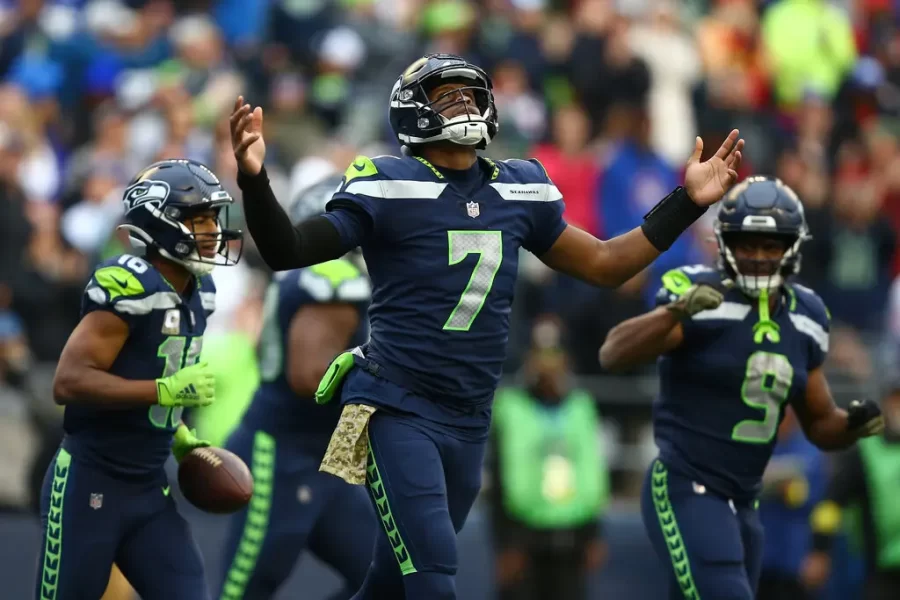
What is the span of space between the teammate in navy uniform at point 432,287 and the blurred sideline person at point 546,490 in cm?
410

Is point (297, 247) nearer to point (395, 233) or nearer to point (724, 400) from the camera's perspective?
point (395, 233)

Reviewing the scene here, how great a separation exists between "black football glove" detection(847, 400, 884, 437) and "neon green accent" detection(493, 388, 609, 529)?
3.32 meters

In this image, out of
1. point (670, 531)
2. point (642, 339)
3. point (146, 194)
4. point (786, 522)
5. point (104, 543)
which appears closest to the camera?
point (104, 543)

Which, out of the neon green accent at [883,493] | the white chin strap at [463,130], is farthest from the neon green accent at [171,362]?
the neon green accent at [883,493]

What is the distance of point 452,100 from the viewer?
571 cm

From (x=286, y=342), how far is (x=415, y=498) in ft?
5.71

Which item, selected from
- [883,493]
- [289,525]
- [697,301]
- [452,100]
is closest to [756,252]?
[697,301]

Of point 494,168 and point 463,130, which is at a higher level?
point 463,130

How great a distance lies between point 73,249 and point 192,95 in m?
1.85

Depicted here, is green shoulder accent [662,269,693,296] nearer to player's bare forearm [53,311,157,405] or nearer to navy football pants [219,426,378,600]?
navy football pants [219,426,378,600]

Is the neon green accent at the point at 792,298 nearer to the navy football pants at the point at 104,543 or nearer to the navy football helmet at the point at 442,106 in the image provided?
the navy football helmet at the point at 442,106

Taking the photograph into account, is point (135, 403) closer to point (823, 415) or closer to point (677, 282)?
point (677, 282)

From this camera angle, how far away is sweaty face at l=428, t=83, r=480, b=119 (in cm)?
569

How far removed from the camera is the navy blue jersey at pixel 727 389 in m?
6.61
